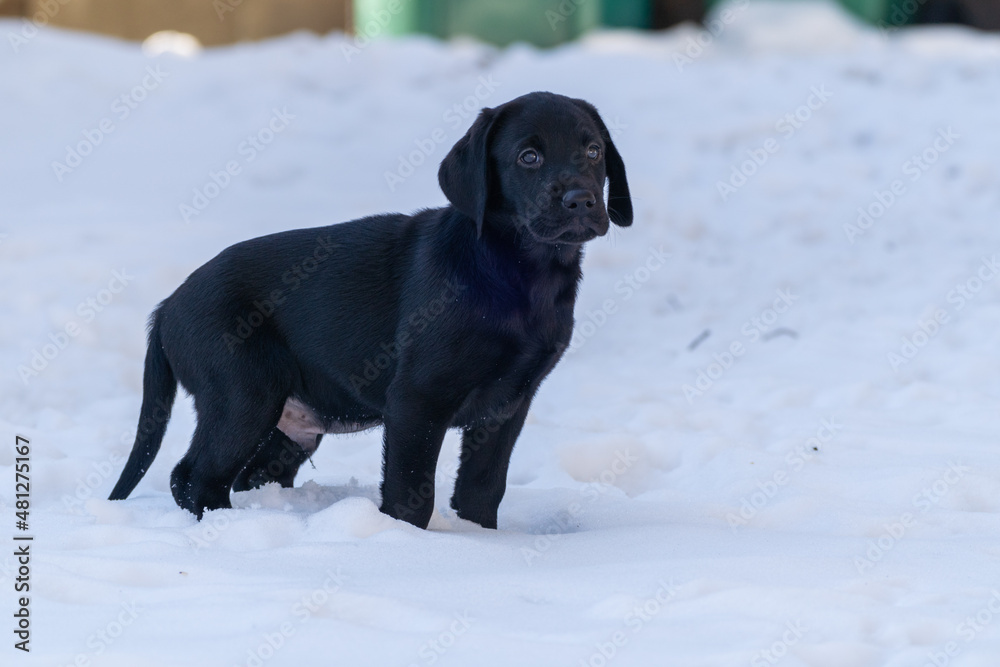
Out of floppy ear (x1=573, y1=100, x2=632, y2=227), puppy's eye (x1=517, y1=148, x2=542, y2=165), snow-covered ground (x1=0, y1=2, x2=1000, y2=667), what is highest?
puppy's eye (x1=517, y1=148, x2=542, y2=165)

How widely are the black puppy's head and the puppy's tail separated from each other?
1.05 metres

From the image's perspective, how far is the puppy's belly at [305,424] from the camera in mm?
3383

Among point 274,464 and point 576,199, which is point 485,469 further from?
point 576,199

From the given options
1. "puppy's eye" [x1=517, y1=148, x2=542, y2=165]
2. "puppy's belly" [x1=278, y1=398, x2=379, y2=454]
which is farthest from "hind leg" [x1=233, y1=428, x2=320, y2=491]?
"puppy's eye" [x1=517, y1=148, x2=542, y2=165]

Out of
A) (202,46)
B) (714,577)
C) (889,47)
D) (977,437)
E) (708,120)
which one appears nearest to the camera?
(714,577)

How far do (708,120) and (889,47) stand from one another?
6.74ft

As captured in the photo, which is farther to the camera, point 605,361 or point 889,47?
point 889,47

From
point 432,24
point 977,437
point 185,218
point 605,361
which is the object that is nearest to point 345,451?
point 605,361

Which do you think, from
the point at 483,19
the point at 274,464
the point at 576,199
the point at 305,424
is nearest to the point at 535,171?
the point at 576,199

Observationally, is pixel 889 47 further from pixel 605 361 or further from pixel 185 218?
pixel 185 218

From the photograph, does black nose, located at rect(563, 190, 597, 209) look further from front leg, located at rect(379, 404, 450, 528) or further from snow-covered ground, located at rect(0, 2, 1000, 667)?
snow-covered ground, located at rect(0, 2, 1000, 667)

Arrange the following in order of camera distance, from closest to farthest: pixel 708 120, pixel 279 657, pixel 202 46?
1. pixel 279 657
2. pixel 708 120
3. pixel 202 46

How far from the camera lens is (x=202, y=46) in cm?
997

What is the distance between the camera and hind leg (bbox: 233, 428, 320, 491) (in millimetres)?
3598
